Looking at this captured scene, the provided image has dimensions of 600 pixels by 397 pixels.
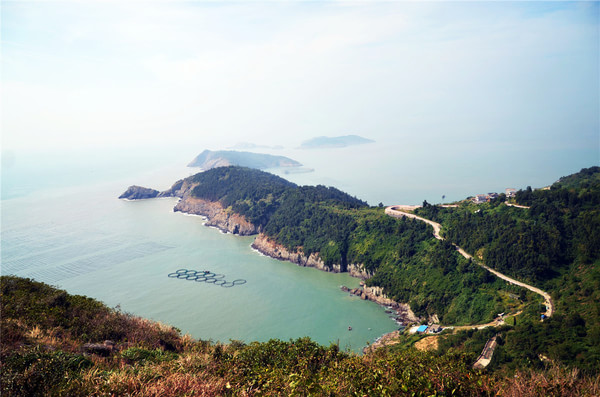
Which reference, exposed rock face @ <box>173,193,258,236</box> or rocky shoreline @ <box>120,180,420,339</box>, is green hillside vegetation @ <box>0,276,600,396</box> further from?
exposed rock face @ <box>173,193,258,236</box>

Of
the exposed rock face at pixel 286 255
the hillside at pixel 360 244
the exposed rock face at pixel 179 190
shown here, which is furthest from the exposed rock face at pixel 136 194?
the exposed rock face at pixel 286 255

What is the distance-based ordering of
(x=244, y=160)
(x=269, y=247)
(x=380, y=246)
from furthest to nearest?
(x=244, y=160), (x=269, y=247), (x=380, y=246)

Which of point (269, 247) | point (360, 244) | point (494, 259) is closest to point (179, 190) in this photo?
point (269, 247)

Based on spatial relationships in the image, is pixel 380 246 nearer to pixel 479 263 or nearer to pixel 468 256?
pixel 468 256

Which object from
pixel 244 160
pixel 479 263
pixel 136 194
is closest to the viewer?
pixel 479 263

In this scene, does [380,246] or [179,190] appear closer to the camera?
[380,246]

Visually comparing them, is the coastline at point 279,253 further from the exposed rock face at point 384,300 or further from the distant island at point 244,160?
the distant island at point 244,160

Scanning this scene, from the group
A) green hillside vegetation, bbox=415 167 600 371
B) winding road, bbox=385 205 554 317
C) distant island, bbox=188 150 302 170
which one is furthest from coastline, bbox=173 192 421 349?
distant island, bbox=188 150 302 170

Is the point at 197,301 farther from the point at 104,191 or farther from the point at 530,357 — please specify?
the point at 104,191
